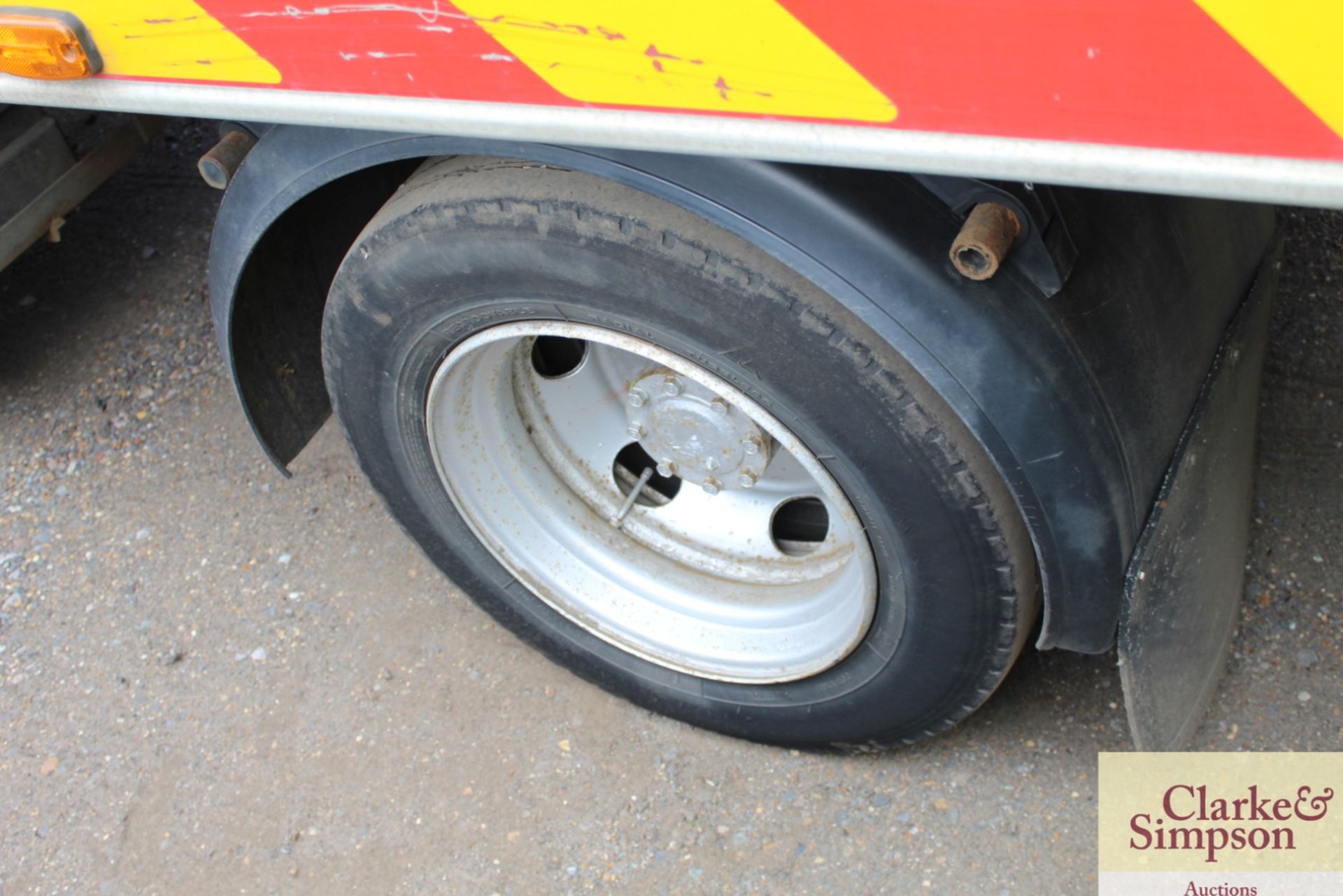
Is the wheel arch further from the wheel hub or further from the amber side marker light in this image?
the wheel hub

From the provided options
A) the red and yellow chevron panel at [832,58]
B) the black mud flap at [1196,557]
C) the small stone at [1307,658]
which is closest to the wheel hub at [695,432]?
the black mud flap at [1196,557]

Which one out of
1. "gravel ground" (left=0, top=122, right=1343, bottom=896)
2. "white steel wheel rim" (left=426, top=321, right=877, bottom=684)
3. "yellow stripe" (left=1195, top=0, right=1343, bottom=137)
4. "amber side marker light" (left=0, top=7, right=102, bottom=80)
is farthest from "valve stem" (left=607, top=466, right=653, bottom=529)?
"yellow stripe" (left=1195, top=0, right=1343, bottom=137)

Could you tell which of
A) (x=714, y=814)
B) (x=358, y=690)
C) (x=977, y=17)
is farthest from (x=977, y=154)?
(x=358, y=690)

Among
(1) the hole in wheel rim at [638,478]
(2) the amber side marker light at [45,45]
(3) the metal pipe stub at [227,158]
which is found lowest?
(1) the hole in wheel rim at [638,478]

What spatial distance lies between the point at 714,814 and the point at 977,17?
1.49 m

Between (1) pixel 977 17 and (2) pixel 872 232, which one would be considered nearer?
(1) pixel 977 17

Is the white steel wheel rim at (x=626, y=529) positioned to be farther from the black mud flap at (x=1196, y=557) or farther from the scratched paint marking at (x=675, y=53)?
Answer: the scratched paint marking at (x=675, y=53)

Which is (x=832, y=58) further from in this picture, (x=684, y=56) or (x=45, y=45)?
(x=45, y=45)

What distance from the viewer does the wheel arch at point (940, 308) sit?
49.8 inches

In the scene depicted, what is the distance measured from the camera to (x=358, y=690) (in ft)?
7.30

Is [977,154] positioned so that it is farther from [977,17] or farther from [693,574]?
[693,574]

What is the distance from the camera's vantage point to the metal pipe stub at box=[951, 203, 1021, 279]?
1.18 metres

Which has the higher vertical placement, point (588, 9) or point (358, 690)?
point (588, 9)

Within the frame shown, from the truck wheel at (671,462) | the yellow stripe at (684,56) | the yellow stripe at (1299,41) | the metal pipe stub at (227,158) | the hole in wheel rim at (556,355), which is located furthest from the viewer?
the hole in wheel rim at (556,355)
